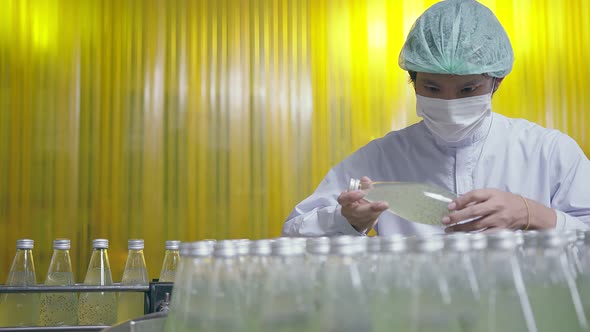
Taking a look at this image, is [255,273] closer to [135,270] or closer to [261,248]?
[261,248]

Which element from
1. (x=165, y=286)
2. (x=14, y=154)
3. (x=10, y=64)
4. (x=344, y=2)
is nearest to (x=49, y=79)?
(x=10, y=64)

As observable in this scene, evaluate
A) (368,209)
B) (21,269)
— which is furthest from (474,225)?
(21,269)

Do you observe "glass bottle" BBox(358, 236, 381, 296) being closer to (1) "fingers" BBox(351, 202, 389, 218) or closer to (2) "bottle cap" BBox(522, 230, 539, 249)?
(2) "bottle cap" BBox(522, 230, 539, 249)

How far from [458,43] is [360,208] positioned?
40 centimetres

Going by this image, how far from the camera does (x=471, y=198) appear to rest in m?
1.03

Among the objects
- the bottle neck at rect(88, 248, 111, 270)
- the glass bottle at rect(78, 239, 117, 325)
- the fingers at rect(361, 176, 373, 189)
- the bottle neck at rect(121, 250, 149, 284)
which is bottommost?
the glass bottle at rect(78, 239, 117, 325)

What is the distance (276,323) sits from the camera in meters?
0.53

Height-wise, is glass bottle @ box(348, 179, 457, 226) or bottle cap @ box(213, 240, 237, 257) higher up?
glass bottle @ box(348, 179, 457, 226)

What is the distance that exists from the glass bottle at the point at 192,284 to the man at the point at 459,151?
61 centimetres

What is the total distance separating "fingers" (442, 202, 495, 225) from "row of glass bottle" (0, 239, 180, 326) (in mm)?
700

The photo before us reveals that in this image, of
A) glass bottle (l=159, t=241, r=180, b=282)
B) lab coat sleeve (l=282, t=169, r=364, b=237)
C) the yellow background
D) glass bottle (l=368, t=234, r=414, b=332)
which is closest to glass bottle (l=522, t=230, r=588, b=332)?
glass bottle (l=368, t=234, r=414, b=332)

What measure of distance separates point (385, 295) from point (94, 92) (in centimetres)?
233

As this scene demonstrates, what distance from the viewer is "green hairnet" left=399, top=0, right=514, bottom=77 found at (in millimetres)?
1277

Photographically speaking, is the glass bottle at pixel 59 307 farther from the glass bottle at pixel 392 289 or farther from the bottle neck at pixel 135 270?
the glass bottle at pixel 392 289
